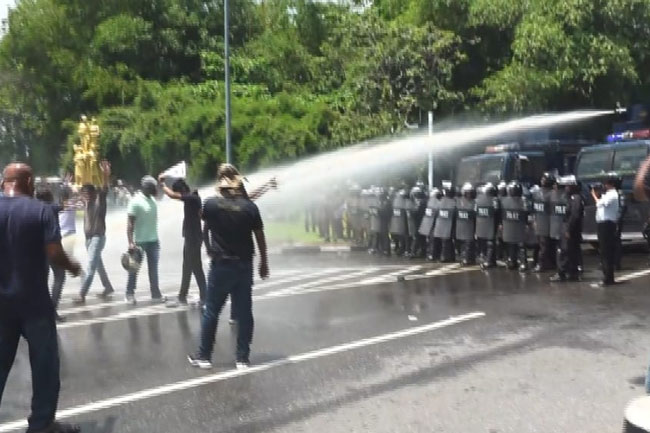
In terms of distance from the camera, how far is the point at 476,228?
16438 millimetres

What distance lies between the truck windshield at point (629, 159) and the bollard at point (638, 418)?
45.0ft

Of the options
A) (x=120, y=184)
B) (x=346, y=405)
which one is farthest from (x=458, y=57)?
(x=346, y=405)

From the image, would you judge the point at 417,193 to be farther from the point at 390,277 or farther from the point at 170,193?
the point at 170,193

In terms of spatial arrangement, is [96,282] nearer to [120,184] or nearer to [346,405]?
[346,405]

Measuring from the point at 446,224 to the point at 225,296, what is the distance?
973 cm

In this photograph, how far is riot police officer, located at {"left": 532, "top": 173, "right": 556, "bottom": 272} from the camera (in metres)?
14.8

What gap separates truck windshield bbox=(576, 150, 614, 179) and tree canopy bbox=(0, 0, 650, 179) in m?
4.38

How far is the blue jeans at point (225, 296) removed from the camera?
8039 mm

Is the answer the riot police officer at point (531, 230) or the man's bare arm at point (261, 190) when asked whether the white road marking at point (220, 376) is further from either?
the riot police officer at point (531, 230)

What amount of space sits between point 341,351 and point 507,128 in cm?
1710

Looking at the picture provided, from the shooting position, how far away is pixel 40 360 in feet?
19.6

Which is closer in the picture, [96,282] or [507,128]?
[96,282]

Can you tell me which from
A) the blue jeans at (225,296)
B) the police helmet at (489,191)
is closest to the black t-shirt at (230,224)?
the blue jeans at (225,296)

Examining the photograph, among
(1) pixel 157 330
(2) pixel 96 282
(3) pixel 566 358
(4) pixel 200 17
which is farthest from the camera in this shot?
(4) pixel 200 17
